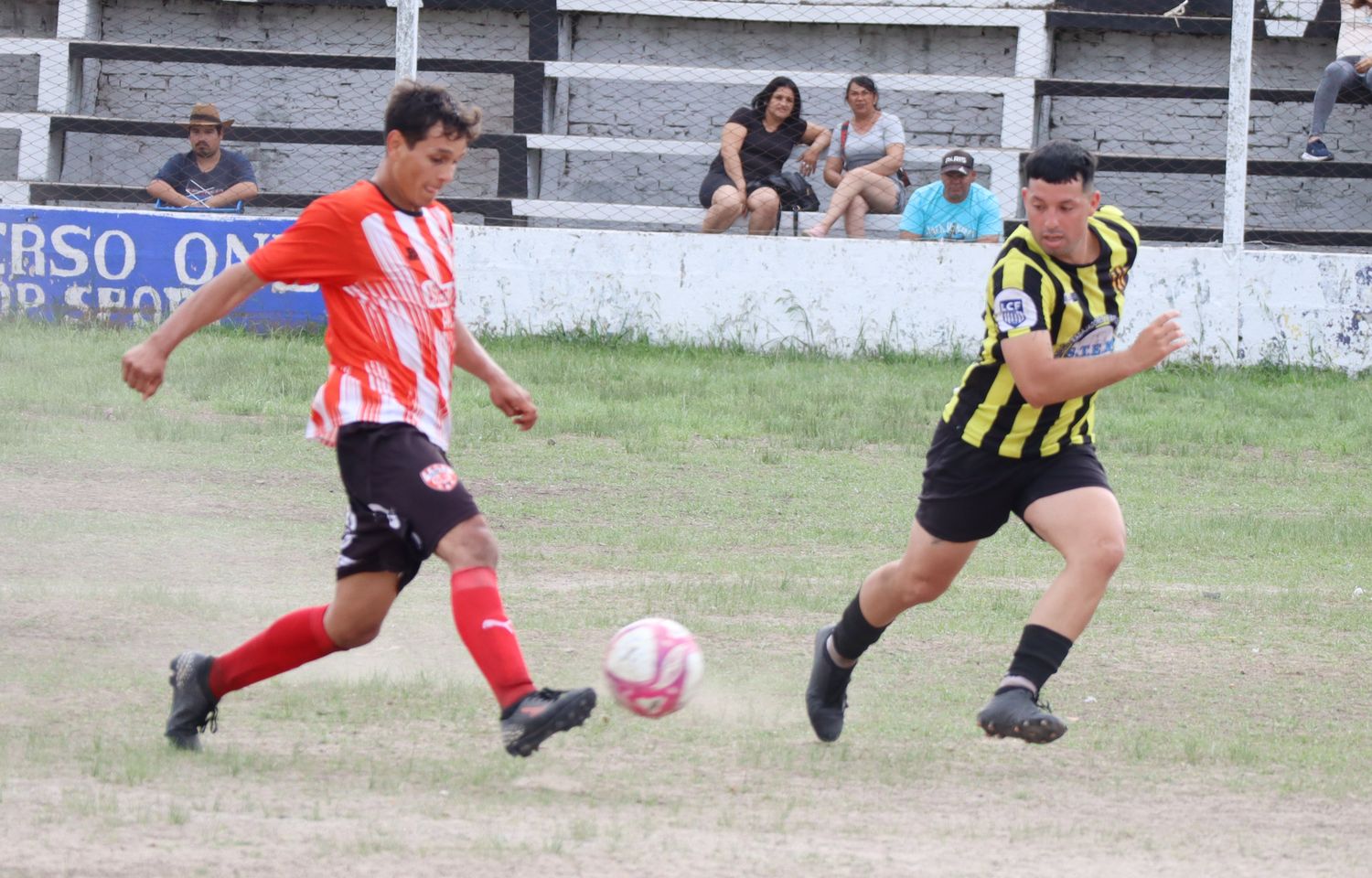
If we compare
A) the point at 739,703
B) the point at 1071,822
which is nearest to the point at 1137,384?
the point at 739,703

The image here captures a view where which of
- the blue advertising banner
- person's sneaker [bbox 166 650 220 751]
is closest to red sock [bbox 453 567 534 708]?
person's sneaker [bbox 166 650 220 751]

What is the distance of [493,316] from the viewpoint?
1513 cm

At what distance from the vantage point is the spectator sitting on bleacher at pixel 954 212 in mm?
14914

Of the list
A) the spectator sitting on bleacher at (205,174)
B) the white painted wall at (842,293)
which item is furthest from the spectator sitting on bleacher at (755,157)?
the spectator sitting on bleacher at (205,174)

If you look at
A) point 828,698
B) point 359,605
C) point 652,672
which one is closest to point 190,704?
point 359,605

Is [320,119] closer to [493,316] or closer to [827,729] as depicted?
[493,316]

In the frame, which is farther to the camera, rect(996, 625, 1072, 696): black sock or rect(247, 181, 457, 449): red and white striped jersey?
rect(996, 625, 1072, 696): black sock

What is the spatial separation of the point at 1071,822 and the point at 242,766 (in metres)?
2.30

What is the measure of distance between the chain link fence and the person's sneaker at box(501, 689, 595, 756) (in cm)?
1237

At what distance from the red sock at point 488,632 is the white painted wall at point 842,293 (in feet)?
33.7

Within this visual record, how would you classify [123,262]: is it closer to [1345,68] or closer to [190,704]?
[190,704]

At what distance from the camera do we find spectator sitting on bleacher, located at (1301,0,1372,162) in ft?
52.0

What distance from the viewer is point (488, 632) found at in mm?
4754

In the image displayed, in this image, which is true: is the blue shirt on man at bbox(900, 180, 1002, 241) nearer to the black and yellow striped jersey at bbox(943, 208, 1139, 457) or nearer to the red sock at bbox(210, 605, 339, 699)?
the black and yellow striped jersey at bbox(943, 208, 1139, 457)
